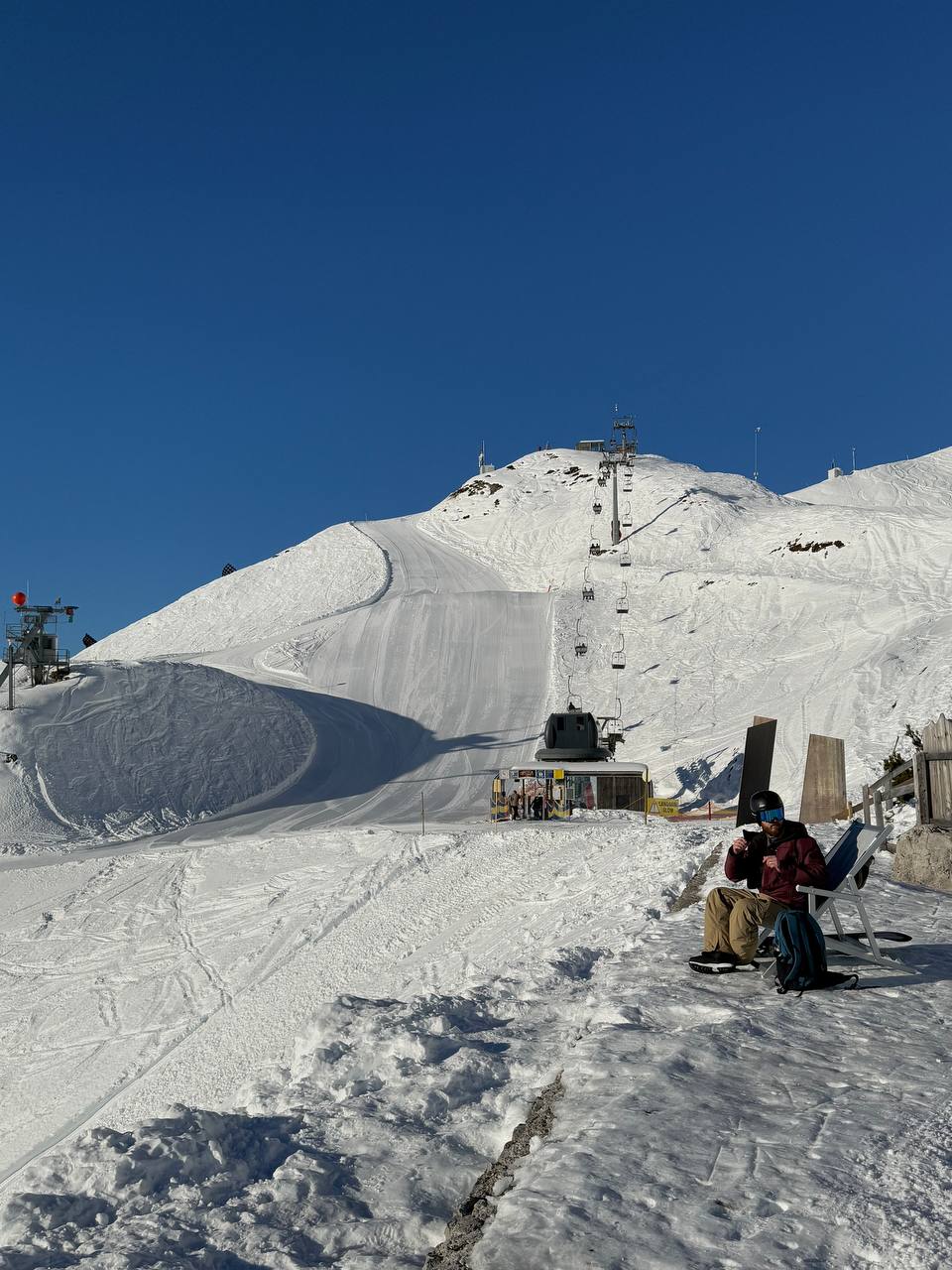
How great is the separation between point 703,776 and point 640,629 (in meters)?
20.0

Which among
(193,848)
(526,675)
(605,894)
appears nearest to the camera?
(605,894)

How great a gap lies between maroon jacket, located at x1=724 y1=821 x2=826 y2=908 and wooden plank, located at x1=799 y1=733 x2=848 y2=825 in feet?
43.1

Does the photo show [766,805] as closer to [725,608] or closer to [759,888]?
[759,888]

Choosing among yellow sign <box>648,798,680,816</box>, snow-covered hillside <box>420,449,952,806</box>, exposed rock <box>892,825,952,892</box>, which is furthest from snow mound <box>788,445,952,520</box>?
exposed rock <box>892,825,952,892</box>

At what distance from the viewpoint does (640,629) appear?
56.4 metres

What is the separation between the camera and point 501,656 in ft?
180

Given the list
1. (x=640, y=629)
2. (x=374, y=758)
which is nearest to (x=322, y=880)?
(x=374, y=758)

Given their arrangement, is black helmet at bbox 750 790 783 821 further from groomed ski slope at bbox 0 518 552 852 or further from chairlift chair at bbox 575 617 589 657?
chairlift chair at bbox 575 617 589 657

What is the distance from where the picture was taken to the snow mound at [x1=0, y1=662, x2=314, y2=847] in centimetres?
3450

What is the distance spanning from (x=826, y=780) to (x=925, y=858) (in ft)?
27.2

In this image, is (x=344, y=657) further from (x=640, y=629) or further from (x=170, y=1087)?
(x=170, y=1087)

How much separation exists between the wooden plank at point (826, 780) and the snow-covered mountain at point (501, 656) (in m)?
6.69

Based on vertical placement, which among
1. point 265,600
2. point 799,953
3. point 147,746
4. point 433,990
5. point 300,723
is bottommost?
point 433,990

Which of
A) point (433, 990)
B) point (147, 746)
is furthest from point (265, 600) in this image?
point (433, 990)
